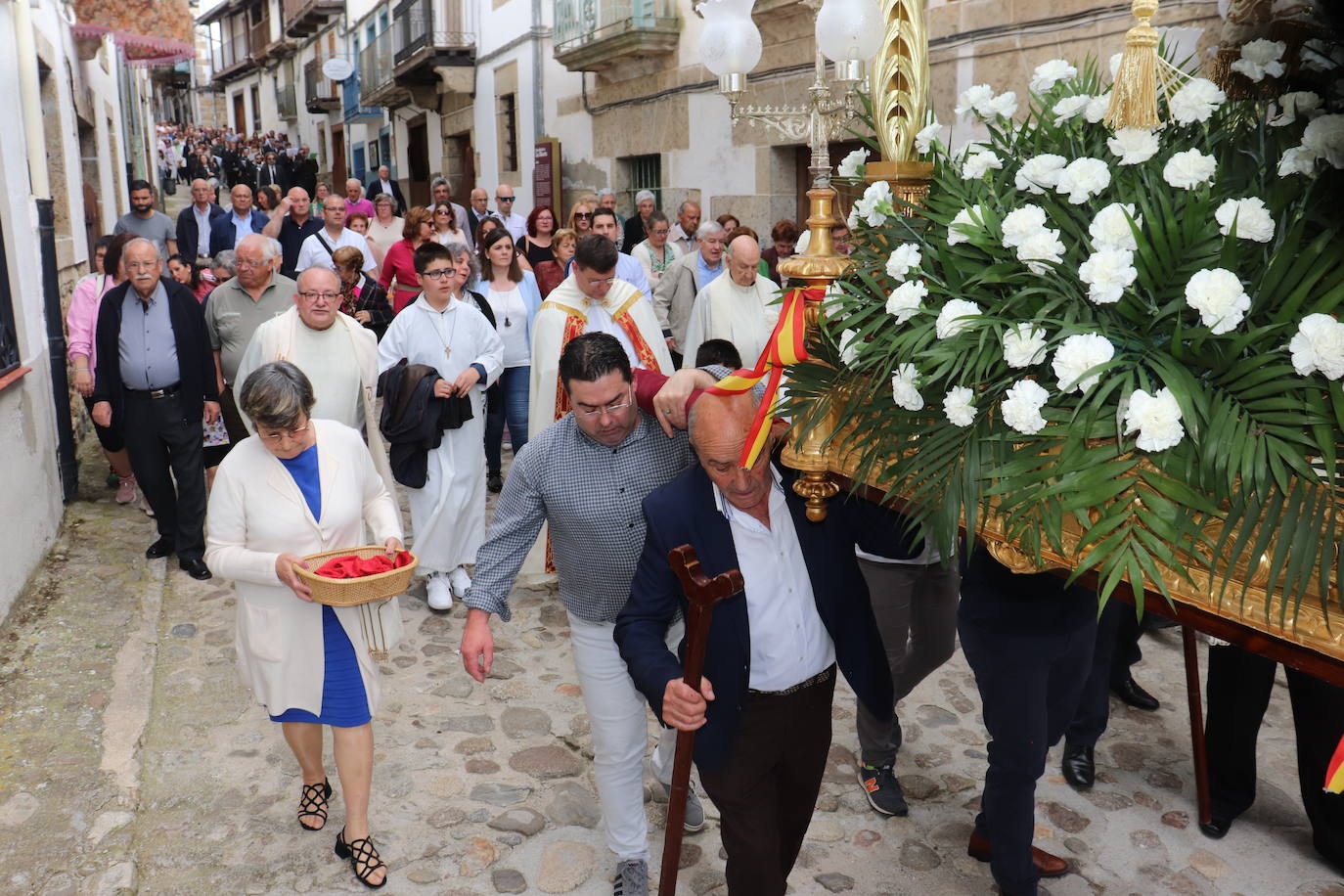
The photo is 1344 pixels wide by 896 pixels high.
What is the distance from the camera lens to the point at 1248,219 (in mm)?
1918

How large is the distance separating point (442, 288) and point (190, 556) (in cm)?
213

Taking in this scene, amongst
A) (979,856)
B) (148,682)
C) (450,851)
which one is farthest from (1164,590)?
(148,682)

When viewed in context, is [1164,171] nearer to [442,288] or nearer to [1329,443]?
[1329,443]

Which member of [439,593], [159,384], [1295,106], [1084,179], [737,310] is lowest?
[439,593]

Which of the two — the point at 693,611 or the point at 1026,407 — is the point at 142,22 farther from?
the point at 1026,407

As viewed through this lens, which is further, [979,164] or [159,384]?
[159,384]

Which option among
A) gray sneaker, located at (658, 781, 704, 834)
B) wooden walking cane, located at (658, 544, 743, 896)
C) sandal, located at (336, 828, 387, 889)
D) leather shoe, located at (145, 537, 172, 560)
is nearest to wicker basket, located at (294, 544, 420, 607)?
sandal, located at (336, 828, 387, 889)

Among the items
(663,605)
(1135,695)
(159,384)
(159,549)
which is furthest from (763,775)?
(159,549)

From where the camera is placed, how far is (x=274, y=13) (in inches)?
1537

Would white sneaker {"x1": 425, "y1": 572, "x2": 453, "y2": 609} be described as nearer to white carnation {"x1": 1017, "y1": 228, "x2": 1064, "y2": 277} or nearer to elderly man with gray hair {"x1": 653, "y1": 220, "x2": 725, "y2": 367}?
elderly man with gray hair {"x1": 653, "y1": 220, "x2": 725, "y2": 367}

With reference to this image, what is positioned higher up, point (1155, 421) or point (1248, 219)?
point (1248, 219)

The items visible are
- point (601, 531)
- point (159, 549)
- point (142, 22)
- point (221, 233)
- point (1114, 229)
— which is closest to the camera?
point (1114, 229)

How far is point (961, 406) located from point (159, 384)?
5.19m

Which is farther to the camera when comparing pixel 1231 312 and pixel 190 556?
pixel 190 556
